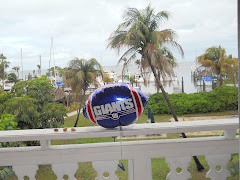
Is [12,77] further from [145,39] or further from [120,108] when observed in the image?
[120,108]

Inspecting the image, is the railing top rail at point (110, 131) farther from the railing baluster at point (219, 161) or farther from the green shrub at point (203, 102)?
the green shrub at point (203, 102)

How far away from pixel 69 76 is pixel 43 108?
8.77ft

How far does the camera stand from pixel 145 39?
508cm

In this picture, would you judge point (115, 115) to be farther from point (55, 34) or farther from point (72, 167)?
point (55, 34)

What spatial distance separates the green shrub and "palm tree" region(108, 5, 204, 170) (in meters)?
2.64

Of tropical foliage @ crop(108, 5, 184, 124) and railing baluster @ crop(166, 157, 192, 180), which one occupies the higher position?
tropical foliage @ crop(108, 5, 184, 124)

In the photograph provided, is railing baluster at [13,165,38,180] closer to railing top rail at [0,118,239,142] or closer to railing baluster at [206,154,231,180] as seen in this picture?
railing top rail at [0,118,239,142]

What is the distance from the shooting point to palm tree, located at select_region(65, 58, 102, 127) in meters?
6.74

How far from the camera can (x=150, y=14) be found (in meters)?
5.29

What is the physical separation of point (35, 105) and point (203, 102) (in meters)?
5.39

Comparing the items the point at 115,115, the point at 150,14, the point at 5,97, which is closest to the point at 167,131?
the point at 115,115

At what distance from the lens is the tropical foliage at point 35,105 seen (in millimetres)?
4180

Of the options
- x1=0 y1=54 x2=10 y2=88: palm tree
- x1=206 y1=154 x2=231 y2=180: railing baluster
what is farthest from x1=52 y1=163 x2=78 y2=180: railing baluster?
x1=0 y1=54 x2=10 y2=88: palm tree

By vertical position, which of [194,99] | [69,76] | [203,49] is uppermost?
[203,49]
